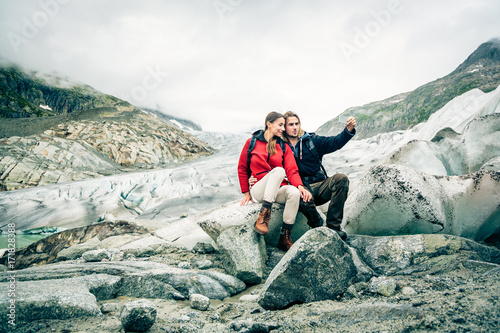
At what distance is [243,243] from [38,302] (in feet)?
6.97

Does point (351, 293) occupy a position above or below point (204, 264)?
below

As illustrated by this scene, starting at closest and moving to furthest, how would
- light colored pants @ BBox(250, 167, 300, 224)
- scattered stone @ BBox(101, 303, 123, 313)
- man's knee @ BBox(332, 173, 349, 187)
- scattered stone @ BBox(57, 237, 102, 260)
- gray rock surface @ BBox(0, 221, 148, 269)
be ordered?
1. scattered stone @ BBox(101, 303, 123, 313)
2. light colored pants @ BBox(250, 167, 300, 224)
3. man's knee @ BBox(332, 173, 349, 187)
4. scattered stone @ BBox(57, 237, 102, 260)
5. gray rock surface @ BBox(0, 221, 148, 269)

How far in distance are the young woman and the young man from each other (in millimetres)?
227

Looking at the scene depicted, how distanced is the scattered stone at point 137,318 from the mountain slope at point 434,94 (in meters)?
39.4

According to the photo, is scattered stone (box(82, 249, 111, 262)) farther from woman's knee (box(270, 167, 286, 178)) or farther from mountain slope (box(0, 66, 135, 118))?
mountain slope (box(0, 66, 135, 118))

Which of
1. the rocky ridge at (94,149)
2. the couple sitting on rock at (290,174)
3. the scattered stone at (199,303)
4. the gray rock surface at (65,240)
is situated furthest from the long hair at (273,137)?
the rocky ridge at (94,149)

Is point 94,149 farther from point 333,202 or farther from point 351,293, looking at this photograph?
point 351,293

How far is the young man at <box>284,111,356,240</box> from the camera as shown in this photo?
3.64m

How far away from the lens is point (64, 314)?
6.41 feet

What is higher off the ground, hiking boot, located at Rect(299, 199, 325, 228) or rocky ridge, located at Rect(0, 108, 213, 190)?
rocky ridge, located at Rect(0, 108, 213, 190)

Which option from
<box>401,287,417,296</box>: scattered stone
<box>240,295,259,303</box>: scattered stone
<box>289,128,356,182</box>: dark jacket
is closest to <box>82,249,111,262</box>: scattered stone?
<box>240,295,259,303</box>: scattered stone

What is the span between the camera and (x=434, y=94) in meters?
41.2

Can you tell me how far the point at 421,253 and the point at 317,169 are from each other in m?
1.63

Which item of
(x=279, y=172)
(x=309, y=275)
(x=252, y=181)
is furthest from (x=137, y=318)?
(x=252, y=181)
